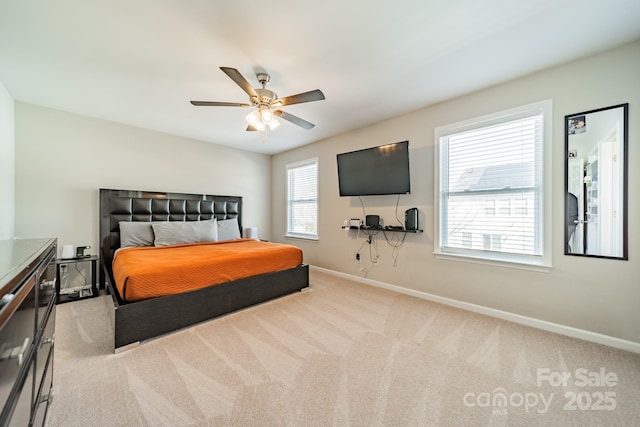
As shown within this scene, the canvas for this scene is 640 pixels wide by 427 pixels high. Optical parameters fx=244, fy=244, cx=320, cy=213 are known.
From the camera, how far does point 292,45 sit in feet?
6.68

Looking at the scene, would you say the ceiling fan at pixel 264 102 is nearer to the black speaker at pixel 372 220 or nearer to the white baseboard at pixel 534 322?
the black speaker at pixel 372 220

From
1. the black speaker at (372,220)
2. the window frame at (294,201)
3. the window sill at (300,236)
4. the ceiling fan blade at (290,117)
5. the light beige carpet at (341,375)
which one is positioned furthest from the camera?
the window sill at (300,236)

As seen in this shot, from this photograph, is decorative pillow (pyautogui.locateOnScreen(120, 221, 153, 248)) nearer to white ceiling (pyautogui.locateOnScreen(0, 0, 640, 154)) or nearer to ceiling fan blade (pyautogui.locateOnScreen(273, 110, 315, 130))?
white ceiling (pyautogui.locateOnScreen(0, 0, 640, 154))

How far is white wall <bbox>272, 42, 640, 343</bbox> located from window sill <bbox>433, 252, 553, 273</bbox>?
0.05 meters

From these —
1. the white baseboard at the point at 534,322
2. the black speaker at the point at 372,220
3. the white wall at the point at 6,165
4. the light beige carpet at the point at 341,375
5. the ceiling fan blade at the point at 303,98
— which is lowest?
the light beige carpet at the point at 341,375

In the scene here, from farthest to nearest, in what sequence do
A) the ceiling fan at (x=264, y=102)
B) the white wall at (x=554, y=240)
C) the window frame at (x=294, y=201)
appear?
the window frame at (x=294, y=201) < the ceiling fan at (x=264, y=102) < the white wall at (x=554, y=240)

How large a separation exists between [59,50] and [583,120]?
469 centimetres

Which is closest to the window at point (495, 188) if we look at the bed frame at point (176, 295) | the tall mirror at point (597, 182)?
the tall mirror at point (597, 182)

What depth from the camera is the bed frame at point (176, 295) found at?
208cm

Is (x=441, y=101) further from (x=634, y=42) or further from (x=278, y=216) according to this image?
(x=278, y=216)

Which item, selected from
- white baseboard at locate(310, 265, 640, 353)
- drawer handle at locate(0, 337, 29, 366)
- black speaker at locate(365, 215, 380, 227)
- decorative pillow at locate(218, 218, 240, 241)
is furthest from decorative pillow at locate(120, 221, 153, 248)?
white baseboard at locate(310, 265, 640, 353)

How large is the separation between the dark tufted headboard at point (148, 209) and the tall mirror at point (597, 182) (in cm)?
486

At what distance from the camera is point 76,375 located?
5.64ft

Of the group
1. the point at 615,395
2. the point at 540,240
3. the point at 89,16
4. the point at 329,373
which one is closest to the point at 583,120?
the point at 540,240
